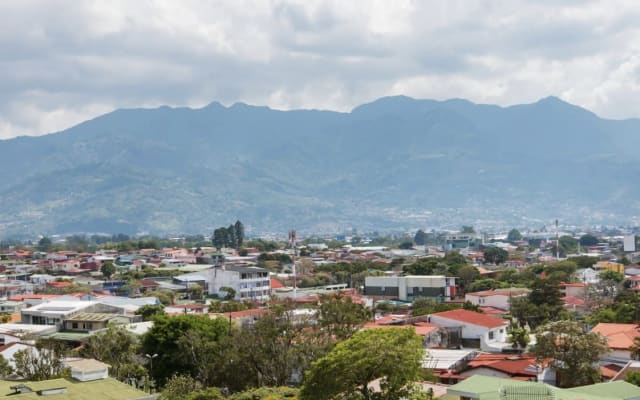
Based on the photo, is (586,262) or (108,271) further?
(108,271)

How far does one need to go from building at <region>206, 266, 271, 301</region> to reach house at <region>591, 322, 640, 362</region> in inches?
1692

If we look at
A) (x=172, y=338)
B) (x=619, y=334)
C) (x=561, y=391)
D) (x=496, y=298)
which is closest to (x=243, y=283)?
(x=496, y=298)

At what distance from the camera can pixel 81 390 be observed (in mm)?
26281

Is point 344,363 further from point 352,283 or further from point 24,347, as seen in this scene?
point 352,283

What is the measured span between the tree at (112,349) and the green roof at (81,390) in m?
4.99

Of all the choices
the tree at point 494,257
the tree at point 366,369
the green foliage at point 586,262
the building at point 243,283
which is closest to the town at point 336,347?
the tree at point 366,369

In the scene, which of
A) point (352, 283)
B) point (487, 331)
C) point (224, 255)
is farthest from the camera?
point (224, 255)

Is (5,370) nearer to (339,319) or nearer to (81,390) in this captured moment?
(81,390)

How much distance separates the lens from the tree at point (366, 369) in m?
19.7

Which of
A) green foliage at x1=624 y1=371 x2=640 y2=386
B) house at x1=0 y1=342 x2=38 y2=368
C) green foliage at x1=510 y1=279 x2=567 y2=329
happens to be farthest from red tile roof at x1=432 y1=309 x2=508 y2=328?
house at x1=0 y1=342 x2=38 y2=368

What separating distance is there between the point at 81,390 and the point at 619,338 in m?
20.6

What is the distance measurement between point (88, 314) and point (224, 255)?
2759 inches

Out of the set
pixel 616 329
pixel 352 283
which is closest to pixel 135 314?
pixel 616 329

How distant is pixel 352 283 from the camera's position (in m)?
87.6
